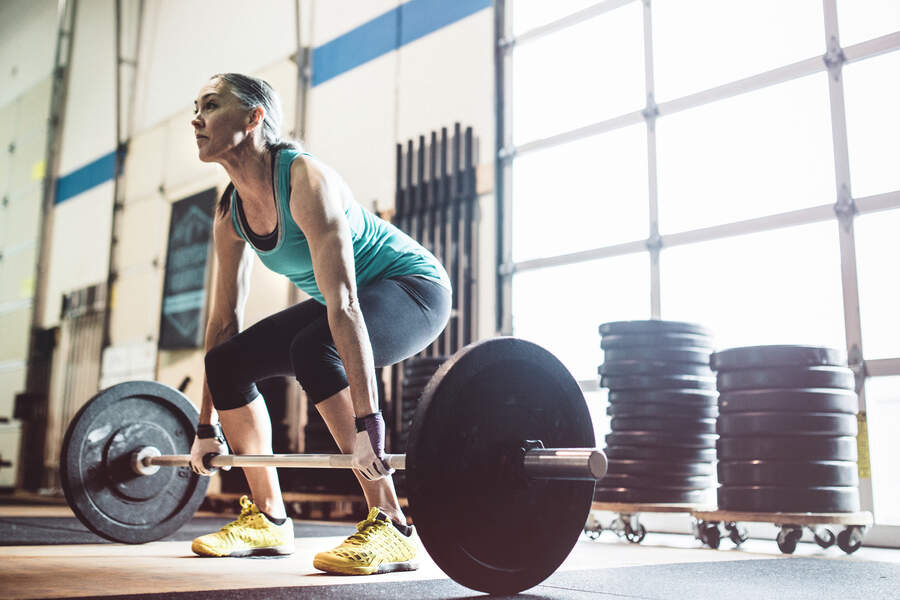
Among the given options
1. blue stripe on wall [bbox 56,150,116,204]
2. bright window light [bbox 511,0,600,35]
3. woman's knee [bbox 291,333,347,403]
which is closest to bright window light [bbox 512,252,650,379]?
bright window light [bbox 511,0,600,35]

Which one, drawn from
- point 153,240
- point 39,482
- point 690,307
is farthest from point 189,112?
point 690,307

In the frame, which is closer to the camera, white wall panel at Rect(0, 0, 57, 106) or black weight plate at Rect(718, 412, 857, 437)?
black weight plate at Rect(718, 412, 857, 437)

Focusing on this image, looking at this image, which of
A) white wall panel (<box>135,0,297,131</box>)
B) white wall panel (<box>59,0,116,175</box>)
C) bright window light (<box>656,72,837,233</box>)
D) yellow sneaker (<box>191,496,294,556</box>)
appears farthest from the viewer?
white wall panel (<box>59,0,116,175</box>)

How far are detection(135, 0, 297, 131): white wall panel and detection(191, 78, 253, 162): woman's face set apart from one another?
17.2 ft

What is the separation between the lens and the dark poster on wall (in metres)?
7.32

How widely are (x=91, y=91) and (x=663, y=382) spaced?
27.4ft

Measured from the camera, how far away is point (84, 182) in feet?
31.2

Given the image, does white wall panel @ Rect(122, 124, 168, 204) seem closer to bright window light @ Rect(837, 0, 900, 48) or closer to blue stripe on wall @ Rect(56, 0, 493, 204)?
blue stripe on wall @ Rect(56, 0, 493, 204)

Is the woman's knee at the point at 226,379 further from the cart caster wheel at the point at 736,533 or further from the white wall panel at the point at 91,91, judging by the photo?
the white wall panel at the point at 91,91

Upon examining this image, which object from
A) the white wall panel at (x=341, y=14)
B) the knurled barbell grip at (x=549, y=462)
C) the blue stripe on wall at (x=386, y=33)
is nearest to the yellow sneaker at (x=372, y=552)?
the knurled barbell grip at (x=549, y=462)

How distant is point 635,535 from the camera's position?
12.1 feet

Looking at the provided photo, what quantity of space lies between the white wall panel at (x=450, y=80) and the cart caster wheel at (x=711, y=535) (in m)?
2.76

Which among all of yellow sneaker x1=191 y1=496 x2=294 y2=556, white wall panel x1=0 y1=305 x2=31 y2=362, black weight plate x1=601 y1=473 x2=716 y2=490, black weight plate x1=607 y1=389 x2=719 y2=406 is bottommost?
yellow sneaker x1=191 y1=496 x2=294 y2=556

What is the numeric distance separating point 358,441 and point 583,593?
0.58 meters
